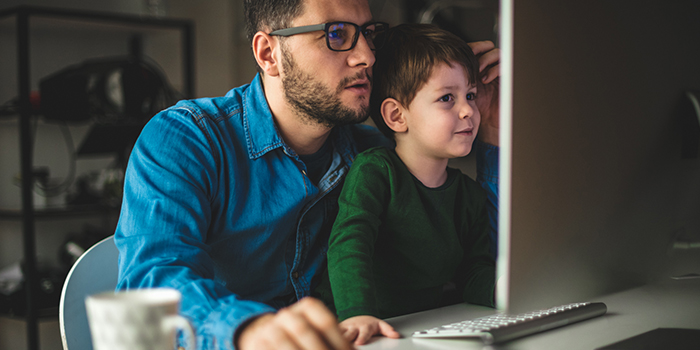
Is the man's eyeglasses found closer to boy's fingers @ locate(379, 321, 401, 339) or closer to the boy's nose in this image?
the boy's nose

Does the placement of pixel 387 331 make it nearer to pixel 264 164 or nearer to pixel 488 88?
pixel 264 164

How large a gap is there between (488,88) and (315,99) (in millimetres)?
352

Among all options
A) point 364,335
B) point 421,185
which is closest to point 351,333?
point 364,335

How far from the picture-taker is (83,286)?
902 millimetres

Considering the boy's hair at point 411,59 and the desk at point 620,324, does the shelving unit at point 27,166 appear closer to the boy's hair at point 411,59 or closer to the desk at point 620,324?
the boy's hair at point 411,59

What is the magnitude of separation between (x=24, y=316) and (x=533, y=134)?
2314mm

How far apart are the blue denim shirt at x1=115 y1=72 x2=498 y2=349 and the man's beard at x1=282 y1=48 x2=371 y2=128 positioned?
0.06m

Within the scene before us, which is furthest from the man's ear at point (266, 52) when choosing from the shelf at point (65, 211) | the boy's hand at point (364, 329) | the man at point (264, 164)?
the shelf at point (65, 211)

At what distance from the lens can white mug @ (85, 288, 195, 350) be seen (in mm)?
426

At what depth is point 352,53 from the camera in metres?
1.05

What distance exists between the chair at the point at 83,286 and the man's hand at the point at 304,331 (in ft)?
1.54

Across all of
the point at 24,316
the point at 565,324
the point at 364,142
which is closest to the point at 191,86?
the point at 24,316

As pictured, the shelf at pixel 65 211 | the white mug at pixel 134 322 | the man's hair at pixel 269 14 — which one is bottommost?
the shelf at pixel 65 211

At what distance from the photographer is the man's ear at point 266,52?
45.3 inches
